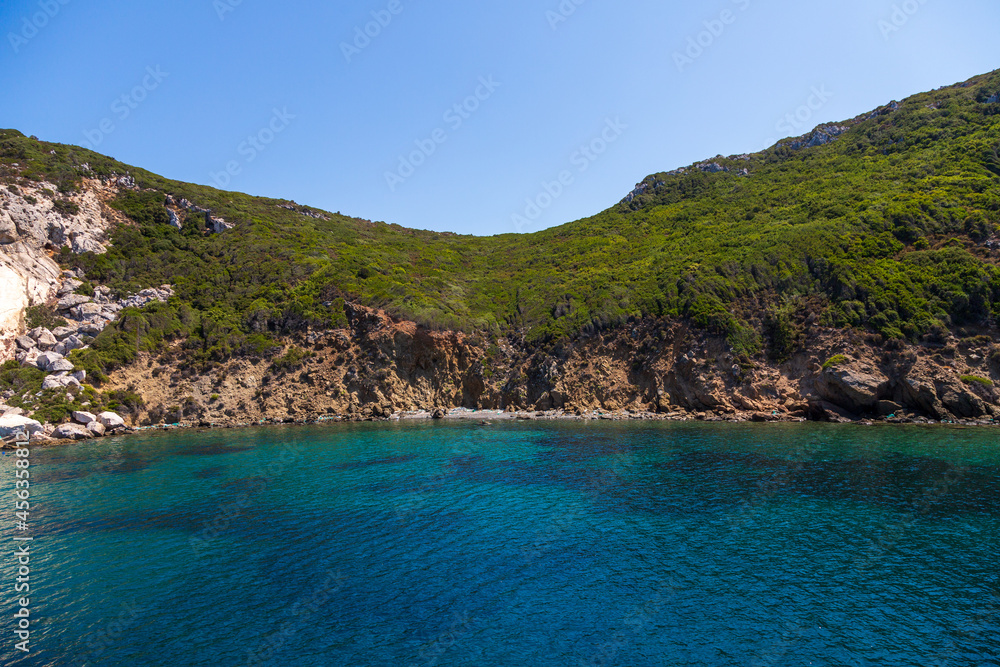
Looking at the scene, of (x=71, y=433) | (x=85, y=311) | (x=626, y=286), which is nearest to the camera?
(x=71, y=433)

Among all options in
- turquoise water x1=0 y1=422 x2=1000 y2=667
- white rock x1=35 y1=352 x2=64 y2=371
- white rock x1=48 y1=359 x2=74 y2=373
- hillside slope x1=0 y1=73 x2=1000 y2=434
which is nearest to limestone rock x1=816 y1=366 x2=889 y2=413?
hillside slope x1=0 y1=73 x2=1000 y2=434

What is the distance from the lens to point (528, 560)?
21438mm

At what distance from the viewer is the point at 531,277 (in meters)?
95.8

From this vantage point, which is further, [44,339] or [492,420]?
[492,420]

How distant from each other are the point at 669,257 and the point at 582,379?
101 ft

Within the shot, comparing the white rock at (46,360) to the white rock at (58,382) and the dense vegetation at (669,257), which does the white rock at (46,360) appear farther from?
the dense vegetation at (669,257)

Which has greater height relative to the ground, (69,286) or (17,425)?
(69,286)

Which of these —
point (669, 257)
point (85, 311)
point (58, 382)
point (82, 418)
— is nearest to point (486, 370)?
point (669, 257)

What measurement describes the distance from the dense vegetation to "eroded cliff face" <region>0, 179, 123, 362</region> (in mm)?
2887

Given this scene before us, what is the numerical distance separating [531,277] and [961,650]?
84615 mm

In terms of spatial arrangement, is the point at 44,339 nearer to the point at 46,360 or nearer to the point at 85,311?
the point at 46,360

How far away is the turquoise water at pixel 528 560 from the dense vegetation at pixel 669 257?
86.3 ft

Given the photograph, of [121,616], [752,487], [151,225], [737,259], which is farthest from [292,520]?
[151,225]

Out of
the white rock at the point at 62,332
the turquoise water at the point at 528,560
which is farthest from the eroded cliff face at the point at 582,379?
the turquoise water at the point at 528,560
